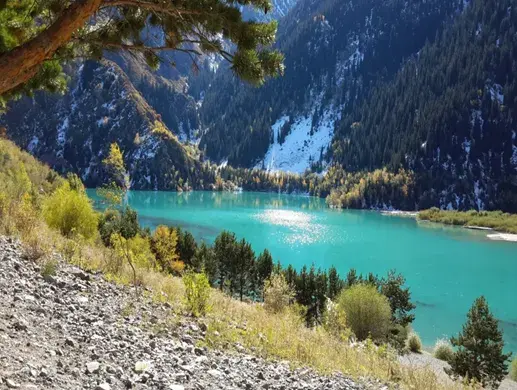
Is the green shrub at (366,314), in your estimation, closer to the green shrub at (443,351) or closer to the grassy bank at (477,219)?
the green shrub at (443,351)

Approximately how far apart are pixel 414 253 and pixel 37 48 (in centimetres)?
8563

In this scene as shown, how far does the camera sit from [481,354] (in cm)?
3056

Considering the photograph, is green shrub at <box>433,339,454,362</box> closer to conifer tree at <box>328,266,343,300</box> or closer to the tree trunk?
conifer tree at <box>328,266,343,300</box>

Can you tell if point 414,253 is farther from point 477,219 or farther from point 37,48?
point 37,48

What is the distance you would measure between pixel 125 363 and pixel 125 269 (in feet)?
20.1

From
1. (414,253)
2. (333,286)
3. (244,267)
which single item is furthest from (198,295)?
(414,253)

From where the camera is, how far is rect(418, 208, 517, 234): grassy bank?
128975 millimetres

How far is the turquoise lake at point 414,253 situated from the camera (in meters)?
51.2

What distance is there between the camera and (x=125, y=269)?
1184 cm

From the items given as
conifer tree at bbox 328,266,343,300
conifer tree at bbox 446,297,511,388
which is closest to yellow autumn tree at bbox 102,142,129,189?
conifer tree at bbox 446,297,511,388

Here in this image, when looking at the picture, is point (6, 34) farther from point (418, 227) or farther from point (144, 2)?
point (418, 227)

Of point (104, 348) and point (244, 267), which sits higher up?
point (104, 348)

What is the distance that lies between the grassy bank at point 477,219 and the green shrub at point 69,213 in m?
129

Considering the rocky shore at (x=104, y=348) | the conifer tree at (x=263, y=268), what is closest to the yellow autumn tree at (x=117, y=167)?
the rocky shore at (x=104, y=348)
